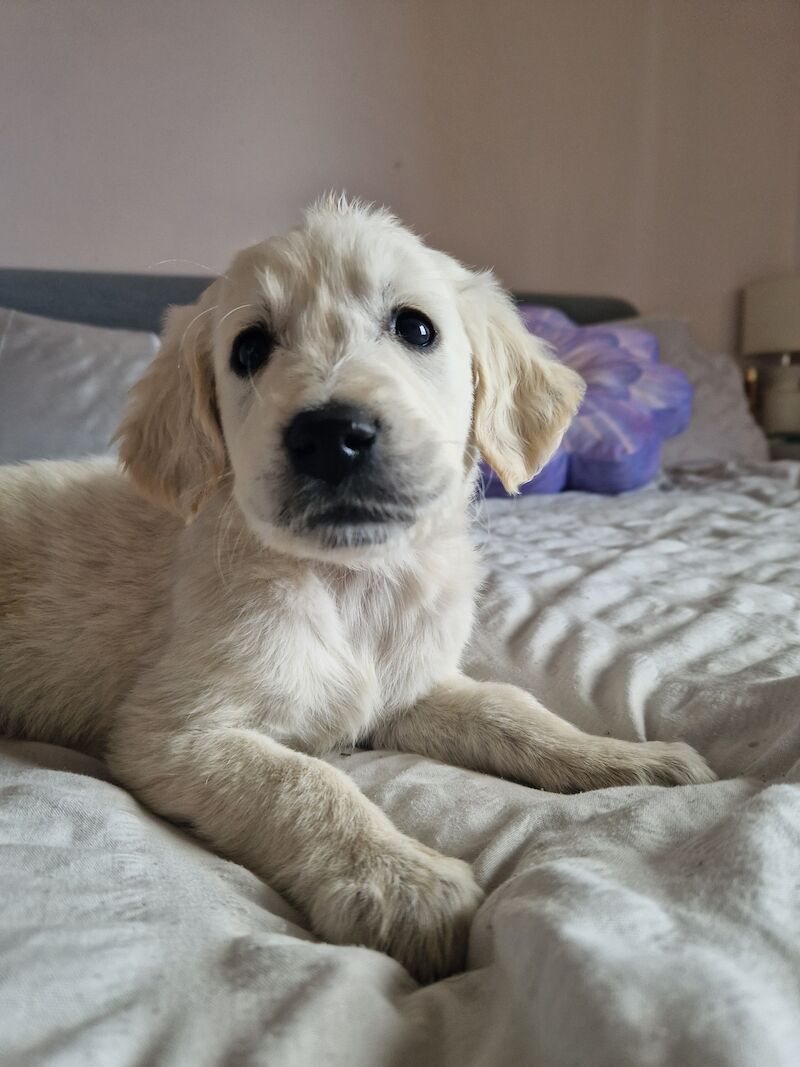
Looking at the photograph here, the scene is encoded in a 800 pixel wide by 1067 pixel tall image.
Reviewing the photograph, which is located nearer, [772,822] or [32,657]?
[772,822]

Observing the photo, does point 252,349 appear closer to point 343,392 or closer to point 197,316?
point 197,316

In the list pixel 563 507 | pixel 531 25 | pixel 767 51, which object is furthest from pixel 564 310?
pixel 767 51

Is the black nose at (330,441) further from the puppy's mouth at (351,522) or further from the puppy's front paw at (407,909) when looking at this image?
the puppy's front paw at (407,909)

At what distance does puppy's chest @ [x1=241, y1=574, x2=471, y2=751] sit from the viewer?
1.02 metres

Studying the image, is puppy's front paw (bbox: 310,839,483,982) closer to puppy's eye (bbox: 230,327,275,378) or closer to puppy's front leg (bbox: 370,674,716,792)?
puppy's front leg (bbox: 370,674,716,792)

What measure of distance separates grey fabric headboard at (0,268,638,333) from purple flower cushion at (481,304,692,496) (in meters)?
1.43

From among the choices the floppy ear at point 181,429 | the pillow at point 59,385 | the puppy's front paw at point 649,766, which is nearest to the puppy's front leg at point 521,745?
the puppy's front paw at point 649,766

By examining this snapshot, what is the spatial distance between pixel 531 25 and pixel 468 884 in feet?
14.5

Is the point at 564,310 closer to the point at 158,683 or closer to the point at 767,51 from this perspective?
the point at 767,51

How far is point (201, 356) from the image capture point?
1.24 meters

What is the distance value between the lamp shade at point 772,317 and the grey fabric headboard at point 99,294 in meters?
3.30

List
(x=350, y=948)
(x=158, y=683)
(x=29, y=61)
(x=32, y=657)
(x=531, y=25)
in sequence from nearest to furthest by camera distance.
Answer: (x=350, y=948) → (x=158, y=683) → (x=32, y=657) → (x=29, y=61) → (x=531, y=25)

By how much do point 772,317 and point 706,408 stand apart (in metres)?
1.16

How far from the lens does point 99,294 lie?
285cm
